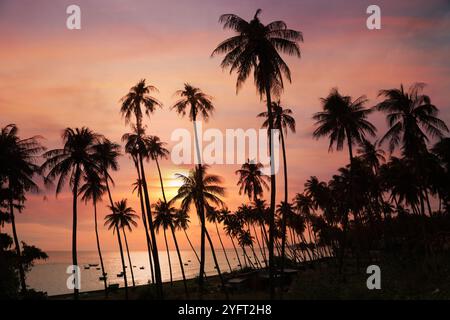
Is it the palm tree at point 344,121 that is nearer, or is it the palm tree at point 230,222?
the palm tree at point 344,121

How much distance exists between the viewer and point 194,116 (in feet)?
123

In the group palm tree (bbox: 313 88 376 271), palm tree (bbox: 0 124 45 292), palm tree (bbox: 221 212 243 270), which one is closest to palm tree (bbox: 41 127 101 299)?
palm tree (bbox: 0 124 45 292)

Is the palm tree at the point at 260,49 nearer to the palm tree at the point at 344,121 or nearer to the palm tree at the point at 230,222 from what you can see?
the palm tree at the point at 344,121

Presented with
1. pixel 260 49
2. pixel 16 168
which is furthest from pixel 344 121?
pixel 16 168

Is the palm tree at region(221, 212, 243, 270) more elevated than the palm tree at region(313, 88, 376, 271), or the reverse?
the palm tree at region(313, 88, 376, 271)

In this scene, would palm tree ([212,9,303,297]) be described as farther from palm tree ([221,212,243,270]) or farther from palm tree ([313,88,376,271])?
palm tree ([221,212,243,270])

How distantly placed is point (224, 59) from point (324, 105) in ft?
56.7

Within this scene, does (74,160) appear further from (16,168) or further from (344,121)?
(344,121)

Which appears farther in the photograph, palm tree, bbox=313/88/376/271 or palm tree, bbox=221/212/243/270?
palm tree, bbox=221/212/243/270

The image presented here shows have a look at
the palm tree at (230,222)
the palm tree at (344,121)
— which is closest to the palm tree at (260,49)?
the palm tree at (344,121)

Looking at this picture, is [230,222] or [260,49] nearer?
[260,49]
